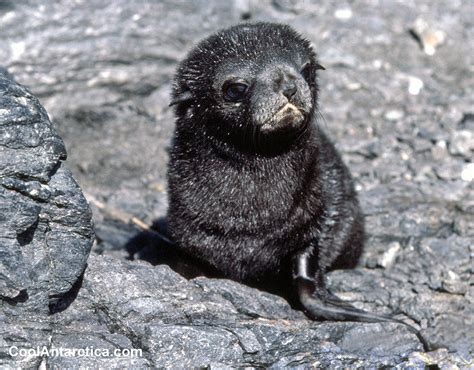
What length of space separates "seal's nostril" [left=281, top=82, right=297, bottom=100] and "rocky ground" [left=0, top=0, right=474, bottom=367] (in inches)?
45.8

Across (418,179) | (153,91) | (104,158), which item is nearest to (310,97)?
(418,179)

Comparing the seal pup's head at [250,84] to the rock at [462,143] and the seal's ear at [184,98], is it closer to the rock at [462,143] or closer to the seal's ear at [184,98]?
the seal's ear at [184,98]

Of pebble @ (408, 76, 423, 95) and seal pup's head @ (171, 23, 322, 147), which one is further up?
seal pup's head @ (171, 23, 322, 147)

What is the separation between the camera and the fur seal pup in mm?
5379

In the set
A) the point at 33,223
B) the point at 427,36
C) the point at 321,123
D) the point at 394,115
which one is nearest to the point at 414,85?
the point at 394,115

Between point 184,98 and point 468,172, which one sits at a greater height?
point 184,98

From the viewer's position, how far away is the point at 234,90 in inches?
211

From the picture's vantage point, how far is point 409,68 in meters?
9.15

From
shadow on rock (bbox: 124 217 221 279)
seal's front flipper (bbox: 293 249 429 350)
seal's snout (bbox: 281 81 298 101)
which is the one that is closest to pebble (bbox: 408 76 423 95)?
shadow on rock (bbox: 124 217 221 279)

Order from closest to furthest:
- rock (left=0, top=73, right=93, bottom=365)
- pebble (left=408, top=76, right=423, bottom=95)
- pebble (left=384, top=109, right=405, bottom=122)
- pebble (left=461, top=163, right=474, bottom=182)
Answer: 1. rock (left=0, top=73, right=93, bottom=365)
2. pebble (left=461, top=163, right=474, bottom=182)
3. pebble (left=384, top=109, right=405, bottom=122)
4. pebble (left=408, top=76, right=423, bottom=95)

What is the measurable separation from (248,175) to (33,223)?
1549mm

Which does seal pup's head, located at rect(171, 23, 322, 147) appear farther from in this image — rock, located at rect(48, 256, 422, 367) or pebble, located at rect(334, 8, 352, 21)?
pebble, located at rect(334, 8, 352, 21)

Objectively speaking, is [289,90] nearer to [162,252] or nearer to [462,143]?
[162,252]

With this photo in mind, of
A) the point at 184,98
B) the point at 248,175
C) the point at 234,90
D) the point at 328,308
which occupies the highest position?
the point at 234,90
